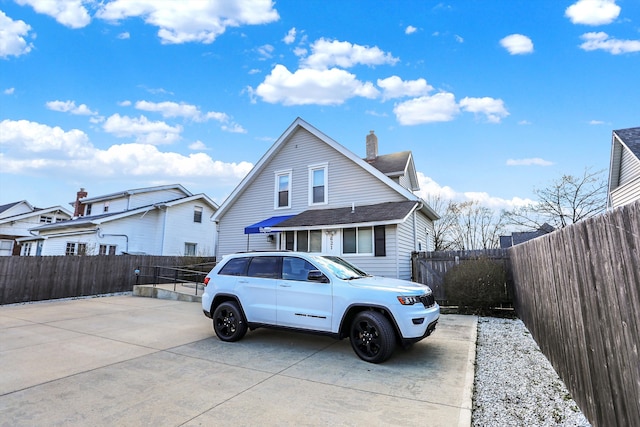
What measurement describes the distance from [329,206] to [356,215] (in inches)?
86.4

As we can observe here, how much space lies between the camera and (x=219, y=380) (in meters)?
4.23

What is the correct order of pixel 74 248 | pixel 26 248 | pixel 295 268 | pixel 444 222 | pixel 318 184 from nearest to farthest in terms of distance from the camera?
pixel 295 268 → pixel 318 184 → pixel 74 248 → pixel 26 248 → pixel 444 222

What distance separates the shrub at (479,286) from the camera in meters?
9.31

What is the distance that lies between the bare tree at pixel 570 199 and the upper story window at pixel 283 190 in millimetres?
17477

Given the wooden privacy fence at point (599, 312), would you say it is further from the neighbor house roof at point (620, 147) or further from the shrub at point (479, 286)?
the neighbor house roof at point (620, 147)

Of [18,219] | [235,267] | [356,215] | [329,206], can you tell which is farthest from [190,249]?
[235,267]

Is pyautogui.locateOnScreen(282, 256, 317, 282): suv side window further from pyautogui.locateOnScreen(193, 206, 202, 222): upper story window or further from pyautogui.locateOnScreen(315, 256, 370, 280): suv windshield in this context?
pyautogui.locateOnScreen(193, 206, 202, 222): upper story window

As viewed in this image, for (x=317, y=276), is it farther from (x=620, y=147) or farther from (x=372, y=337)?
(x=620, y=147)

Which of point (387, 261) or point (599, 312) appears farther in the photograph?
point (387, 261)

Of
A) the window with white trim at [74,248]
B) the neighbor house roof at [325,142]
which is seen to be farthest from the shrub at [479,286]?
the window with white trim at [74,248]

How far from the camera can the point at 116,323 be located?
794cm

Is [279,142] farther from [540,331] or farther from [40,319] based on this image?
[540,331]

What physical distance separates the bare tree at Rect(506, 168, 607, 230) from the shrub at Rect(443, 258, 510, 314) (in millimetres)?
14161

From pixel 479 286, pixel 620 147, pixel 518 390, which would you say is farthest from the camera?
pixel 620 147
